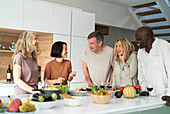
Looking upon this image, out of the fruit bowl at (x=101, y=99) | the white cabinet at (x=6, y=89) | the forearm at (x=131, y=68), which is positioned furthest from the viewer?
the white cabinet at (x=6, y=89)

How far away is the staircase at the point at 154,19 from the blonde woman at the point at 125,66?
11.4 feet

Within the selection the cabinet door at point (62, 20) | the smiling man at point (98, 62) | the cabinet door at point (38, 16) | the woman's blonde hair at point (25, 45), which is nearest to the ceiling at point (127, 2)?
the cabinet door at point (62, 20)

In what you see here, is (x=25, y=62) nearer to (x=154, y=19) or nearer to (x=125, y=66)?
(x=125, y=66)

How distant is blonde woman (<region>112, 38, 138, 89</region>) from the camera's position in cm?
304

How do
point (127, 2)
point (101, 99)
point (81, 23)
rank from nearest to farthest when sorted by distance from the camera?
point (101, 99), point (81, 23), point (127, 2)

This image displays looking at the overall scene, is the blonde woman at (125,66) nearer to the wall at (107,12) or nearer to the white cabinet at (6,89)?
the white cabinet at (6,89)

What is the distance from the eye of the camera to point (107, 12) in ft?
20.4

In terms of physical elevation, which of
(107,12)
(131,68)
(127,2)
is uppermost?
(127,2)

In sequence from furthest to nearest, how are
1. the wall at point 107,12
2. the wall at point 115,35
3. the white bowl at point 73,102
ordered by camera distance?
the wall at point 115,35 → the wall at point 107,12 → the white bowl at point 73,102

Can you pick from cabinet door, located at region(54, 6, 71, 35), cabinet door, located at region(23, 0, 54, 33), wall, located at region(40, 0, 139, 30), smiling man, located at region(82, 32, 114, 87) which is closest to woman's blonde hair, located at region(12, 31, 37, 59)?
smiling man, located at region(82, 32, 114, 87)

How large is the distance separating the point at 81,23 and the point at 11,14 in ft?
5.48

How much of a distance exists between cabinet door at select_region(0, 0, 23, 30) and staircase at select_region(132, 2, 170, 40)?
12.1 ft

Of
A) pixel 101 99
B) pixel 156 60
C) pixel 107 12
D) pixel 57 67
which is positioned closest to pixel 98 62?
pixel 57 67

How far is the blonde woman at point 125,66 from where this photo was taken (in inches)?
119
